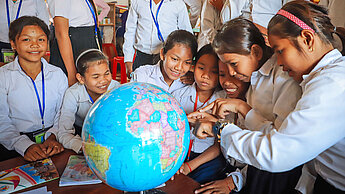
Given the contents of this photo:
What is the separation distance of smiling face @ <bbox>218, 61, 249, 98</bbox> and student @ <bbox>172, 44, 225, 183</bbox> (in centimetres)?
11

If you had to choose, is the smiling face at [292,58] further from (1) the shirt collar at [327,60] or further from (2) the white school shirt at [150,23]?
(2) the white school shirt at [150,23]

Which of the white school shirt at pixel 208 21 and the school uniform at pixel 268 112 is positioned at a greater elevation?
the white school shirt at pixel 208 21

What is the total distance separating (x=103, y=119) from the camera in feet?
2.78

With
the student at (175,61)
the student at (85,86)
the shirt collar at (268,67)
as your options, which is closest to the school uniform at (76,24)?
the student at (85,86)

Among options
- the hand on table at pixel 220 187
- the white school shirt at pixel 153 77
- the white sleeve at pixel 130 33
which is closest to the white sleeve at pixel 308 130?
the hand on table at pixel 220 187

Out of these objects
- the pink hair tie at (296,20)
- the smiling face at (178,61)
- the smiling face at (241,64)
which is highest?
the pink hair tie at (296,20)

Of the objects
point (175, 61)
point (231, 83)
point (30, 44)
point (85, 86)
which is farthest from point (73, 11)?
point (231, 83)

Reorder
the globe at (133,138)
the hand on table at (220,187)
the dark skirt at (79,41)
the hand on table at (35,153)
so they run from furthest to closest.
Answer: the dark skirt at (79,41), the hand on table at (35,153), the hand on table at (220,187), the globe at (133,138)

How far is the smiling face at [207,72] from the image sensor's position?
182cm

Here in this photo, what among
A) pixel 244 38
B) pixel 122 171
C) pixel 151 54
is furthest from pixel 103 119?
pixel 151 54

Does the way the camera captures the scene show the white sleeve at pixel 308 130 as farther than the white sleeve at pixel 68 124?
No

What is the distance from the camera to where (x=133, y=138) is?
816 mm

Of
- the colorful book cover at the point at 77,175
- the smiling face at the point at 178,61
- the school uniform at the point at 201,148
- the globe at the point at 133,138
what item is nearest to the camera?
the globe at the point at 133,138

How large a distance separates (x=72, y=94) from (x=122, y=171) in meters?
1.25
